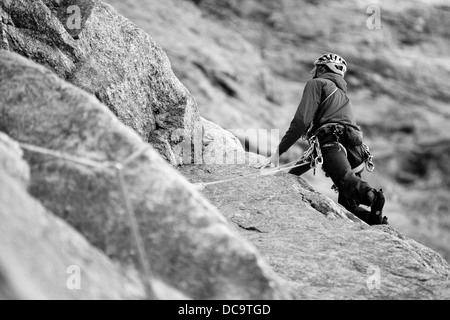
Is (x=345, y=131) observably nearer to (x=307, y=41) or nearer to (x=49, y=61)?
(x=49, y=61)

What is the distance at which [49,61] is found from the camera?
32.0ft

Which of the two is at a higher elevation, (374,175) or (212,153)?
(212,153)

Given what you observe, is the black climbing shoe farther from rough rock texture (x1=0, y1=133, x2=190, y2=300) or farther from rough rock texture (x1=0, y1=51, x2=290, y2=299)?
rough rock texture (x1=0, y1=133, x2=190, y2=300)


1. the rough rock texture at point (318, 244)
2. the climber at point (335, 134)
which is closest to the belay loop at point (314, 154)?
the climber at point (335, 134)

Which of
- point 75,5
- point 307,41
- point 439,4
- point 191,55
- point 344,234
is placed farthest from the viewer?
point 439,4

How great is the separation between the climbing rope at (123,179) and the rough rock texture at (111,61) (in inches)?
167

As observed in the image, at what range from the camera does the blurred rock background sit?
87.5ft

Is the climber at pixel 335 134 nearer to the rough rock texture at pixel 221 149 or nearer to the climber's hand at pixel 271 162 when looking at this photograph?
the climber's hand at pixel 271 162

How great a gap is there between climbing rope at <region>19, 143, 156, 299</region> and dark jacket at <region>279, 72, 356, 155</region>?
452cm

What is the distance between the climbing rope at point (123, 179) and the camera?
512cm
